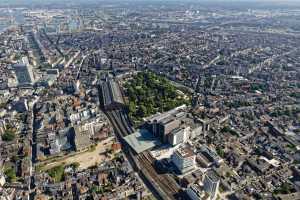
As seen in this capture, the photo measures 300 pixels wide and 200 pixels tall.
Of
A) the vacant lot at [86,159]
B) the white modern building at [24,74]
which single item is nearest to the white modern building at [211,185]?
the vacant lot at [86,159]

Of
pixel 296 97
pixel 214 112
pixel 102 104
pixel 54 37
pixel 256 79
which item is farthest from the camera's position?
pixel 54 37

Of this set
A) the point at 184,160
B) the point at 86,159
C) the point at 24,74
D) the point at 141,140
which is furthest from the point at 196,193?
the point at 24,74

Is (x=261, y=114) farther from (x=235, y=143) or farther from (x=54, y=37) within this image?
(x=54, y=37)

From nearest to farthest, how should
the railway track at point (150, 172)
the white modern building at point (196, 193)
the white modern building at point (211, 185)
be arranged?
the white modern building at point (196, 193)
the white modern building at point (211, 185)
the railway track at point (150, 172)

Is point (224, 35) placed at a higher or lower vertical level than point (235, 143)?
higher

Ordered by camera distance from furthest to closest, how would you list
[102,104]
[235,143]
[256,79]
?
1. [256,79]
2. [102,104]
3. [235,143]

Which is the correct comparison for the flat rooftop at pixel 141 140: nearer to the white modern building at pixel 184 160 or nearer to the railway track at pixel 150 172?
the railway track at pixel 150 172

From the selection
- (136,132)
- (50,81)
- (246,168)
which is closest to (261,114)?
(246,168)

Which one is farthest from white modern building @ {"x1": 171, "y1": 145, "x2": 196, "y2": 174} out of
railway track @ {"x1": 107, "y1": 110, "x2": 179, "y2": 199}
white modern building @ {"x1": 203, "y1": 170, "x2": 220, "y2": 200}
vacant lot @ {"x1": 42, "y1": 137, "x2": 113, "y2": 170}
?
vacant lot @ {"x1": 42, "y1": 137, "x2": 113, "y2": 170}

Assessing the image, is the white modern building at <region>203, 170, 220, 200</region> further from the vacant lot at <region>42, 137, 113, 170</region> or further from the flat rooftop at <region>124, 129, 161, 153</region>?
the vacant lot at <region>42, 137, 113, 170</region>
